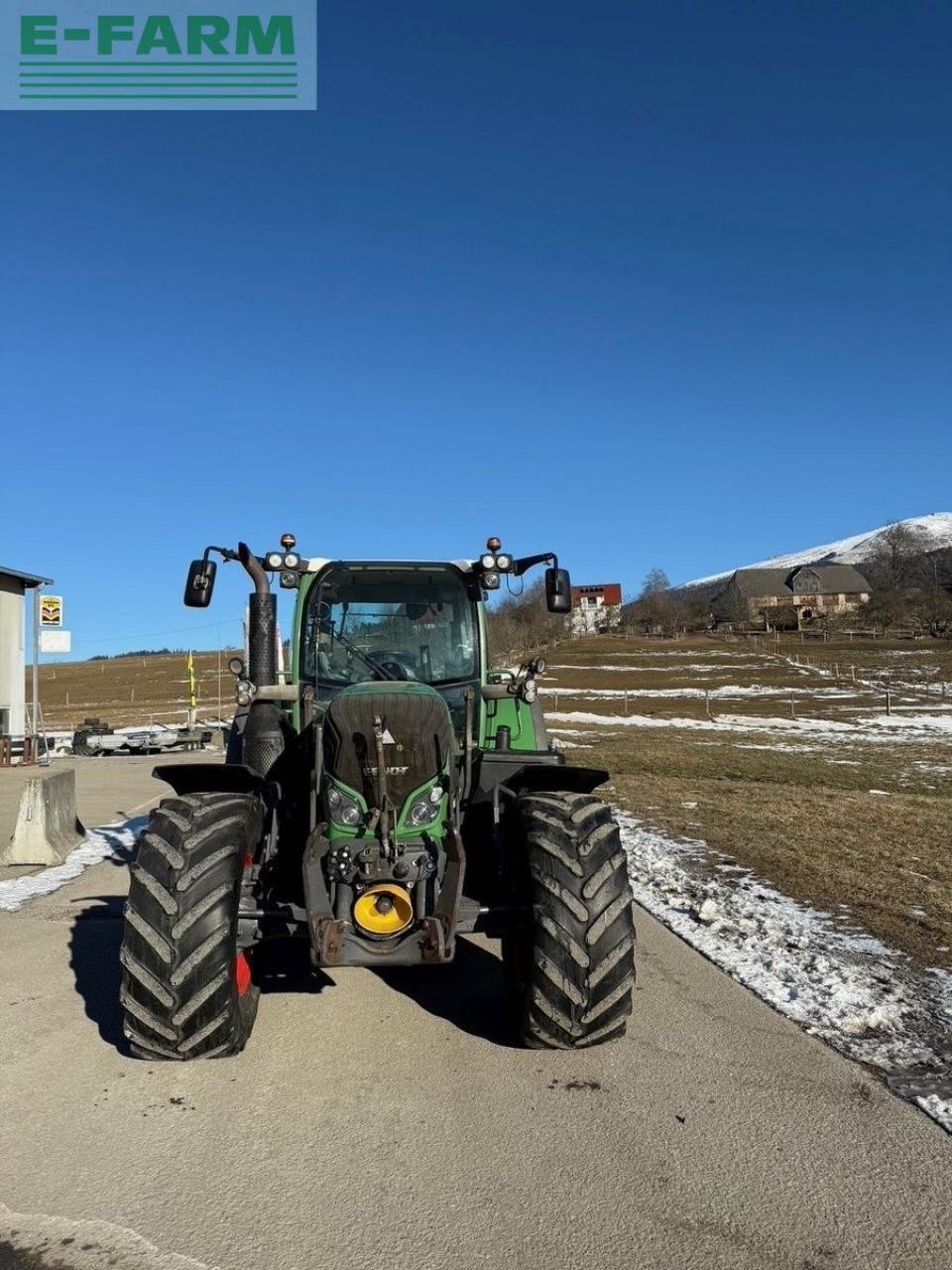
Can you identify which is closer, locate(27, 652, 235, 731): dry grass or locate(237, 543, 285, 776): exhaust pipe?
locate(237, 543, 285, 776): exhaust pipe

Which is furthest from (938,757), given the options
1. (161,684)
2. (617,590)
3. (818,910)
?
(617,590)

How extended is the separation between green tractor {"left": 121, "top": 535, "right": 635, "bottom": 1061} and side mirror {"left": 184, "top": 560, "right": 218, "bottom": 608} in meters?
0.97

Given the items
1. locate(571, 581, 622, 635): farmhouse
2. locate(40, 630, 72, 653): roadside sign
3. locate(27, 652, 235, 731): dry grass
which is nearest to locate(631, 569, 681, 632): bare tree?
locate(571, 581, 622, 635): farmhouse

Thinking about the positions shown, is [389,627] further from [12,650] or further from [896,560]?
[896,560]

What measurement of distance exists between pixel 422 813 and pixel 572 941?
97 centimetres

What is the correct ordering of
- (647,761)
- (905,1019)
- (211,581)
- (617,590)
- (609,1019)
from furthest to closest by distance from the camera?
(617,590) < (647,761) < (211,581) < (905,1019) < (609,1019)

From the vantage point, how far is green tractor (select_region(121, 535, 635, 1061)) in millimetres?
4027

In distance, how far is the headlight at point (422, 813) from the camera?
4.46m

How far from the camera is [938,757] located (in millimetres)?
20172

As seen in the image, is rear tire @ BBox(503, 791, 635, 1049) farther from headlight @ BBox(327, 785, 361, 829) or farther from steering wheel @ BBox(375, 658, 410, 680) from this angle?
steering wheel @ BBox(375, 658, 410, 680)

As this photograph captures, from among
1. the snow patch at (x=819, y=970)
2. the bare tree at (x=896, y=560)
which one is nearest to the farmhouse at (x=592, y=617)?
the bare tree at (x=896, y=560)

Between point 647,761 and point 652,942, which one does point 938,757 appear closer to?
point 647,761

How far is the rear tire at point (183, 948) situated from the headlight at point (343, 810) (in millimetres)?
490

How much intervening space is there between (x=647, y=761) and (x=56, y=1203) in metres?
16.8
